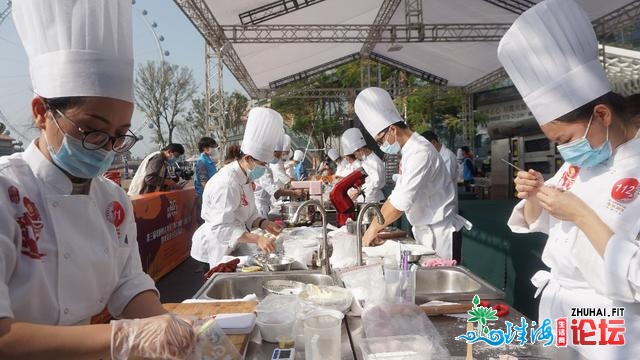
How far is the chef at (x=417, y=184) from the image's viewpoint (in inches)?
115

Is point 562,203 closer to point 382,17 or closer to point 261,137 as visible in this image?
point 261,137

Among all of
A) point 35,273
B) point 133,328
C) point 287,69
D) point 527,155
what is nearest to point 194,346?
point 133,328

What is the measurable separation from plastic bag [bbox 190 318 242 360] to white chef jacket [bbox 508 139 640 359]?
1.16 meters

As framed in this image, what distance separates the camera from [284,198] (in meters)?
6.66

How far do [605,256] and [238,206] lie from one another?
2324 mm

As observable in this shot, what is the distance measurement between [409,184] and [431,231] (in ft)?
Answer: 1.46

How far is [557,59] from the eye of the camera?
1.53 meters

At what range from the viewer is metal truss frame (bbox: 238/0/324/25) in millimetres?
8545

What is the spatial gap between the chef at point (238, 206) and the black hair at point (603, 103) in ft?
6.02

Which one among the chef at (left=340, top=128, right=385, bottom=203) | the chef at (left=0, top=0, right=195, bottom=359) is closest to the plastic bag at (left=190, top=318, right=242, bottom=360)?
the chef at (left=0, top=0, right=195, bottom=359)

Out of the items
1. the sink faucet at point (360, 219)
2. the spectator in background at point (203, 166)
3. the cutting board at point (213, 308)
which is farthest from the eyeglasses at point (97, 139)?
the spectator in background at point (203, 166)

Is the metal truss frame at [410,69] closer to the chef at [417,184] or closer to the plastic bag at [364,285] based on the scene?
the chef at [417,184]

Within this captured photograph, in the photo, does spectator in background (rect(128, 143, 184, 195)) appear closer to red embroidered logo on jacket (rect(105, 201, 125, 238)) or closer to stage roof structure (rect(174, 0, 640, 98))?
stage roof structure (rect(174, 0, 640, 98))

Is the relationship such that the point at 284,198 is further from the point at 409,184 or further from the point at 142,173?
the point at 409,184
